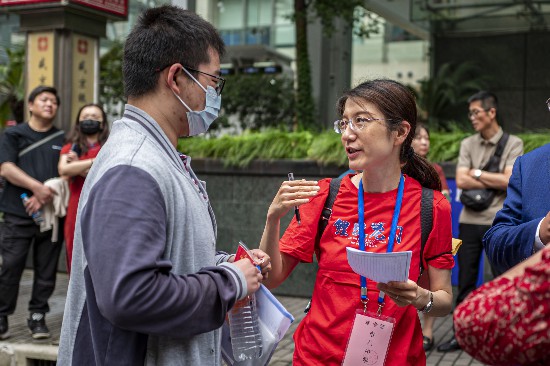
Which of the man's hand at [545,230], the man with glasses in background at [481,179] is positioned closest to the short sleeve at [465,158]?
the man with glasses in background at [481,179]

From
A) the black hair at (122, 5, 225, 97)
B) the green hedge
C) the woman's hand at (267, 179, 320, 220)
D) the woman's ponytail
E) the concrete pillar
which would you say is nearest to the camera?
the black hair at (122, 5, 225, 97)

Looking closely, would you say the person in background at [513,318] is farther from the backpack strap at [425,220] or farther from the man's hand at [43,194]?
the man's hand at [43,194]

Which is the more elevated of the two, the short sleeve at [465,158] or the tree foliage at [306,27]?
the tree foliage at [306,27]

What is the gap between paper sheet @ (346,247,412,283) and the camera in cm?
233

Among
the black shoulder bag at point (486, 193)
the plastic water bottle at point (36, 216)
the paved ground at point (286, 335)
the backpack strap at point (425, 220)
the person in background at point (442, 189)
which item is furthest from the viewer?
the plastic water bottle at point (36, 216)

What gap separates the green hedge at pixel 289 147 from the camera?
836 centimetres

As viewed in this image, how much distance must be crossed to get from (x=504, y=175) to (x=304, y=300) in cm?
313

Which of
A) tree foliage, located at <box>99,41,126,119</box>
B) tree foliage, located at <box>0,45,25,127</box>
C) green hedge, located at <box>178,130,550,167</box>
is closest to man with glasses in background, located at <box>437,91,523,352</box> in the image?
green hedge, located at <box>178,130,550,167</box>

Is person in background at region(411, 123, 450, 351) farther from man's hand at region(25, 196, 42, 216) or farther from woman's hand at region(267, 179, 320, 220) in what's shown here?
woman's hand at region(267, 179, 320, 220)

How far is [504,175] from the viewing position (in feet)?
21.0

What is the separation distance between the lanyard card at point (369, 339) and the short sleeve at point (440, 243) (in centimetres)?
33

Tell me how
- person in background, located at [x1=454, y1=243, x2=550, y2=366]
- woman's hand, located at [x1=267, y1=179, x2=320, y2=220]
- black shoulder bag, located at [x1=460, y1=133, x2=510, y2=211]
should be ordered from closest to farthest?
1. person in background, located at [x1=454, y1=243, x2=550, y2=366]
2. woman's hand, located at [x1=267, y1=179, x2=320, y2=220]
3. black shoulder bag, located at [x1=460, y1=133, x2=510, y2=211]

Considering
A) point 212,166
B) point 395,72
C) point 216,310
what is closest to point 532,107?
point 395,72

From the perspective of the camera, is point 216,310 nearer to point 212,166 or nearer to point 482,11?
point 212,166
